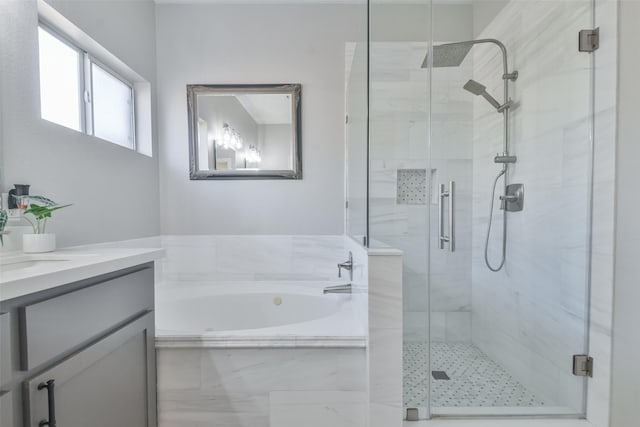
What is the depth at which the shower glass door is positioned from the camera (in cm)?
142

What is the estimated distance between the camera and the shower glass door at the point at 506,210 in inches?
56.0

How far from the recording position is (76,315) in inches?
34.5

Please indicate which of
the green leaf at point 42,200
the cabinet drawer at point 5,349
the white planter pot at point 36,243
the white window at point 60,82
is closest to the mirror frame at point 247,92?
the white window at point 60,82

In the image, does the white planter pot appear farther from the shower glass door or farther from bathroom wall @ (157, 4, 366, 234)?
the shower glass door

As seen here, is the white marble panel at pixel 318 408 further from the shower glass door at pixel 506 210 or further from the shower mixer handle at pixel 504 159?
the shower mixer handle at pixel 504 159

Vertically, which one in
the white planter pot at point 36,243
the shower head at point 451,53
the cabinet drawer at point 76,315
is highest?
the shower head at point 451,53

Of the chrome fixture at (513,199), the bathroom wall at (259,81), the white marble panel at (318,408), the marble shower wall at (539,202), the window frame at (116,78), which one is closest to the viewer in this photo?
Answer: the white marble panel at (318,408)

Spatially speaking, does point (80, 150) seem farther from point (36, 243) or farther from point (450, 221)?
point (450, 221)

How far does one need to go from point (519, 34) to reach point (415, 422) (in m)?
2.14

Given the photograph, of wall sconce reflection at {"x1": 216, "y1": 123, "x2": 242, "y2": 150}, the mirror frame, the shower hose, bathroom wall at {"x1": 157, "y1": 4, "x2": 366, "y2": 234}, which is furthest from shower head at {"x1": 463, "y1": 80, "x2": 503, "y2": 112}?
wall sconce reflection at {"x1": 216, "y1": 123, "x2": 242, "y2": 150}

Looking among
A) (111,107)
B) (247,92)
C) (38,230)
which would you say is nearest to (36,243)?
(38,230)

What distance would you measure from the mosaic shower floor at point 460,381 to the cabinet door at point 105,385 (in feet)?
3.62

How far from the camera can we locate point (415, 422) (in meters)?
1.35

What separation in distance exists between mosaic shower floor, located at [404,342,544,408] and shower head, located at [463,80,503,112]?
148 centimetres
